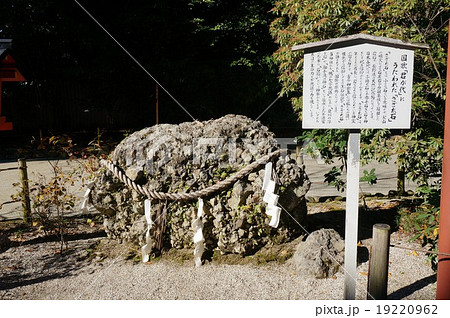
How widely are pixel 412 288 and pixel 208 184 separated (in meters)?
2.19

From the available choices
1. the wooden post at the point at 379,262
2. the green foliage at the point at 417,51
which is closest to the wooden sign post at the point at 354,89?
the wooden post at the point at 379,262

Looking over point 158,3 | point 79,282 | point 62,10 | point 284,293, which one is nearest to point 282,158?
point 284,293

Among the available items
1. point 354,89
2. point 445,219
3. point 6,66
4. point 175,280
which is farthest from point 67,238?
point 445,219

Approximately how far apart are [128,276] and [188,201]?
0.96 meters

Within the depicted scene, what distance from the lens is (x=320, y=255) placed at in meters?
3.75

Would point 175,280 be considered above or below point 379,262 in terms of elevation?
below

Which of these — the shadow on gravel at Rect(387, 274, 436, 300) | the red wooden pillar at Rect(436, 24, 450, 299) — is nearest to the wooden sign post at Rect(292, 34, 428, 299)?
the red wooden pillar at Rect(436, 24, 450, 299)

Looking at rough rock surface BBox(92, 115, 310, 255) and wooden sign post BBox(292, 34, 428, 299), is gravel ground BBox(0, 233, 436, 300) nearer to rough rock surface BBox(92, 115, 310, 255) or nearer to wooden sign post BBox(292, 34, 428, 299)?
rough rock surface BBox(92, 115, 310, 255)

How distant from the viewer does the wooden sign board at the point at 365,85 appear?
3041 mm

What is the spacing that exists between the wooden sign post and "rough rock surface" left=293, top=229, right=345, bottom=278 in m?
0.53

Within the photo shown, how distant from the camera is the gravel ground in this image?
3.43 metres

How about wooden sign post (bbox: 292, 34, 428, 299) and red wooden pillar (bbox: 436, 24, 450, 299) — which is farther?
wooden sign post (bbox: 292, 34, 428, 299)

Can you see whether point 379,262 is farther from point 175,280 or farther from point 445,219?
point 175,280

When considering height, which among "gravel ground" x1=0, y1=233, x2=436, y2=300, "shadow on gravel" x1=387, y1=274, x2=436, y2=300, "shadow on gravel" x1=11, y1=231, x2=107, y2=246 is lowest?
"shadow on gravel" x1=387, y1=274, x2=436, y2=300
